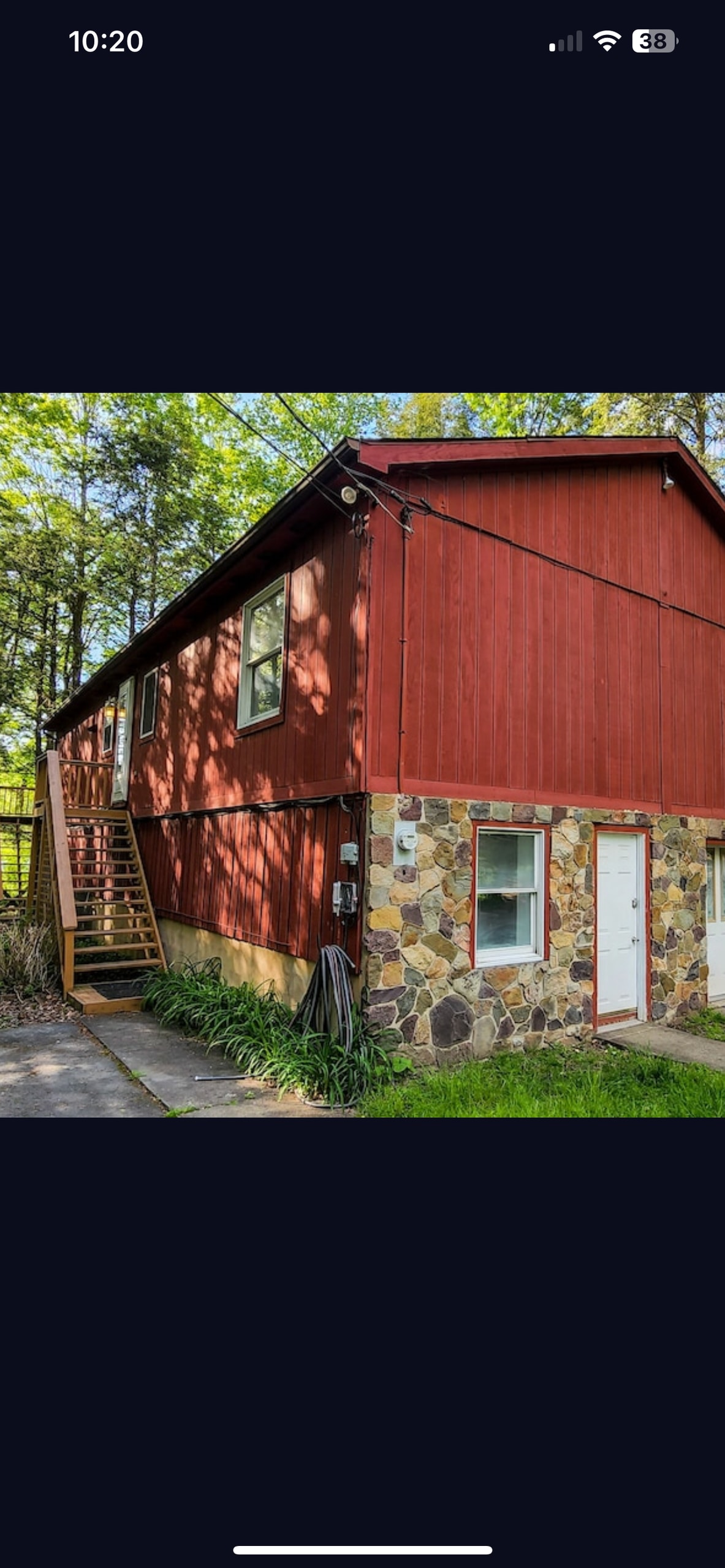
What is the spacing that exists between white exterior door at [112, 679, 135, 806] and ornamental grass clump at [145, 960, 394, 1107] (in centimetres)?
515

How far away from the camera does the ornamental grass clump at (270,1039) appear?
4.71 meters

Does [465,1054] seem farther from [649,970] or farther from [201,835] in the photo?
[201,835]

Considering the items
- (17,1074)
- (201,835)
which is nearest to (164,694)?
(201,835)

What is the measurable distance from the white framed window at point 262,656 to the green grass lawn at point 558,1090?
11.7 ft

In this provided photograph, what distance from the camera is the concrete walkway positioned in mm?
6012

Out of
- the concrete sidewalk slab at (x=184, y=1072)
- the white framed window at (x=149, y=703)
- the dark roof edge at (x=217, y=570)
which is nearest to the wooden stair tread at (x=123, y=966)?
the concrete sidewalk slab at (x=184, y=1072)

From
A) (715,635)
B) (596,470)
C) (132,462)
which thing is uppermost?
(132,462)

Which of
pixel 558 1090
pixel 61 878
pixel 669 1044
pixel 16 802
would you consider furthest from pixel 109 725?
pixel 558 1090

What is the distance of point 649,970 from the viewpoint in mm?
7352

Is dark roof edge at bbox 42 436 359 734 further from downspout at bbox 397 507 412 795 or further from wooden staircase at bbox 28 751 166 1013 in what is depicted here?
wooden staircase at bbox 28 751 166 1013

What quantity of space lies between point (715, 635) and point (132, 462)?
14.1 meters

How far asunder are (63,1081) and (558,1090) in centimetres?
341

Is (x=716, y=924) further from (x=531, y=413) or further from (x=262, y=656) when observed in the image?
(x=531, y=413)
